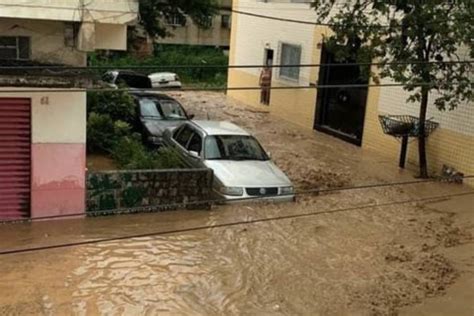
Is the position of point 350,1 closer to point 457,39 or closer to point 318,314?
point 457,39

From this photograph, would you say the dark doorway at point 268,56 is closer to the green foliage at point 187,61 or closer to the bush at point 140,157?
the green foliage at point 187,61

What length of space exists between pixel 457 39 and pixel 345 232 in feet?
16.1

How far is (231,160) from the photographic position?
1319 centimetres

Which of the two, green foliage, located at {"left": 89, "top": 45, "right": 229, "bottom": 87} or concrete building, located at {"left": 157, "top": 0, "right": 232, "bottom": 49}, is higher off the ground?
concrete building, located at {"left": 157, "top": 0, "right": 232, "bottom": 49}

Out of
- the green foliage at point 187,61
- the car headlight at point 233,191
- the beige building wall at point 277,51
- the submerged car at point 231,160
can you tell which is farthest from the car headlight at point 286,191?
the green foliage at point 187,61

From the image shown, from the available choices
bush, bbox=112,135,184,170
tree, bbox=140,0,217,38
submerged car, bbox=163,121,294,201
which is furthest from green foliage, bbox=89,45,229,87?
submerged car, bbox=163,121,294,201

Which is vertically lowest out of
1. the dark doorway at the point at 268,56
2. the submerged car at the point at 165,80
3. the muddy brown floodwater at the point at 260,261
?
the muddy brown floodwater at the point at 260,261

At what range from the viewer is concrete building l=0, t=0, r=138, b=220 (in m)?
11.5

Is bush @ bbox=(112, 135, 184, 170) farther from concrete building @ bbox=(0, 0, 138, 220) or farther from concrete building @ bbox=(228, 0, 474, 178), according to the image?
concrete building @ bbox=(228, 0, 474, 178)

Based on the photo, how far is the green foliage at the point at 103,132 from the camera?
16531 millimetres

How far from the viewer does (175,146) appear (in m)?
14.7

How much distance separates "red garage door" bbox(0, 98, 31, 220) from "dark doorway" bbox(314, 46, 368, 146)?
404 inches

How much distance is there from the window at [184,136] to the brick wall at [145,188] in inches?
70.9

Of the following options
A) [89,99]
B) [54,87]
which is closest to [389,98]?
[89,99]
